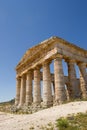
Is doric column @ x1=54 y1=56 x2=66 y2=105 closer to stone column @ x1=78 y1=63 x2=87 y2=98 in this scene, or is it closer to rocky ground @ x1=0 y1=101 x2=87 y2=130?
stone column @ x1=78 y1=63 x2=87 y2=98

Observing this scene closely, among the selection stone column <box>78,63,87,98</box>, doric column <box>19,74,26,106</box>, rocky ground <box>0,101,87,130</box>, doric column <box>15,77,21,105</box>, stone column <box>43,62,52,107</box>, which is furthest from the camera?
doric column <box>15,77,21,105</box>

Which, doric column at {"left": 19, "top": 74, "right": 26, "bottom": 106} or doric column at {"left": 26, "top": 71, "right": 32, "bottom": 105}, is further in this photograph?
doric column at {"left": 19, "top": 74, "right": 26, "bottom": 106}

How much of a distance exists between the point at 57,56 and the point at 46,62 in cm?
290

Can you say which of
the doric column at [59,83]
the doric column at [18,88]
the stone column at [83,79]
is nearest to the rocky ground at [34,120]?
the doric column at [59,83]

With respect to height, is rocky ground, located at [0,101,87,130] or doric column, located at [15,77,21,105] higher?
doric column, located at [15,77,21,105]

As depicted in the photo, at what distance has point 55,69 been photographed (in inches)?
913

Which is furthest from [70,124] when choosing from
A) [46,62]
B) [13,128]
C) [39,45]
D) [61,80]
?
[39,45]

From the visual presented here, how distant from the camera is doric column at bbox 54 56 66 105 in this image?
21.4m

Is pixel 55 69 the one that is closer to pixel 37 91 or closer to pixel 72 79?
pixel 72 79

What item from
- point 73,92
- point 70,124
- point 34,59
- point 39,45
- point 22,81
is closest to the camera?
point 70,124

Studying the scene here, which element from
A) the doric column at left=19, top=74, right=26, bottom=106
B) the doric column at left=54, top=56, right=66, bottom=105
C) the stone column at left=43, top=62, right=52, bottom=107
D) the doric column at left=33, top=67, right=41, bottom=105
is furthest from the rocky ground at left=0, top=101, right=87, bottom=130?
the doric column at left=19, top=74, right=26, bottom=106

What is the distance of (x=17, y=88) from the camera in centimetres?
3522

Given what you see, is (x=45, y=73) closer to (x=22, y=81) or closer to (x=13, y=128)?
(x=22, y=81)

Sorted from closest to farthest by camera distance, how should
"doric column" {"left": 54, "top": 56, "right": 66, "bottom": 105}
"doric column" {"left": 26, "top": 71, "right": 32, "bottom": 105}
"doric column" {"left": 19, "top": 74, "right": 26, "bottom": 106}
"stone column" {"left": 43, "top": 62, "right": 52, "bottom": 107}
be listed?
1. "doric column" {"left": 54, "top": 56, "right": 66, "bottom": 105}
2. "stone column" {"left": 43, "top": 62, "right": 52, "bottom": 107}
3. "doric column" {"left": 26, "top": 71, "right": 32, "bottom": 105}
4. "doric column" {"left": 19, "top": 74, "right": 26, "bottom": 106}
